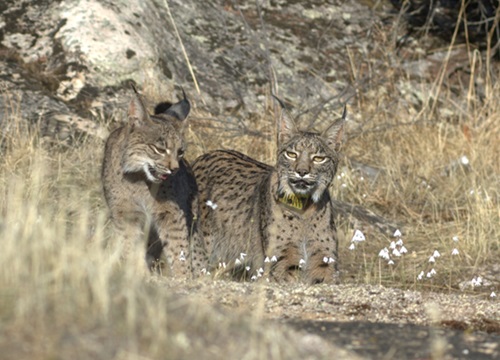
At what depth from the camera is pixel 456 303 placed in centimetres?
600

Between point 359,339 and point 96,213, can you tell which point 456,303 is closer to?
point 359,339

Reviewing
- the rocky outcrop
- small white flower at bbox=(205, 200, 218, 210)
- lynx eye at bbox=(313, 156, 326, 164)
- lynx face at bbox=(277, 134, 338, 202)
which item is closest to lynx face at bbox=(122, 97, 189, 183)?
small white flower at bbox=(205, 200, 218, 210)

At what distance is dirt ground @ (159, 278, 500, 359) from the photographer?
4676mm

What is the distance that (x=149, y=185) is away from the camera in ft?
25.5

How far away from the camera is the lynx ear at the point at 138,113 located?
7727mm

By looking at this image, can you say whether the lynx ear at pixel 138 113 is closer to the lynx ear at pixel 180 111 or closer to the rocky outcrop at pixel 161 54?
the lynx ear at pixel 180 111

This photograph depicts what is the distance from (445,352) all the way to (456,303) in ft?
4.64

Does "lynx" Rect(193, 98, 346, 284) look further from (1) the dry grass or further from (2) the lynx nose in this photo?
(1) the dry grass

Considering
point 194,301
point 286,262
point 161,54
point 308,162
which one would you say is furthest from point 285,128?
point 194,301

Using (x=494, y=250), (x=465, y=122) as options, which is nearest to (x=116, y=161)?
(x=494, y=250)

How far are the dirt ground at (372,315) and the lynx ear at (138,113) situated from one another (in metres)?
1.80

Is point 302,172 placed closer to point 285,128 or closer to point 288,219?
point 288,219

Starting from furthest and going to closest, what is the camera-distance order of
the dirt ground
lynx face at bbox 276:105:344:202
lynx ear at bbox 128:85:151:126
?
lynx face at bbox 276:105:344:202
lynx ear at bbox 128:85:151:126
the dirt ground

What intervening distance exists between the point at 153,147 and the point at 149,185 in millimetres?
316
